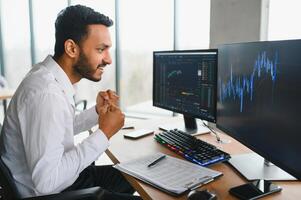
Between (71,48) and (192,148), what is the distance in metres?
0.67

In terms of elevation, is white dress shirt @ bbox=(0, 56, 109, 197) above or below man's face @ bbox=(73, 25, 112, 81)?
below

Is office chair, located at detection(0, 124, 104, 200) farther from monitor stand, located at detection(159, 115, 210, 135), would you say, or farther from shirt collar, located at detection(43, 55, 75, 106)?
monitor stand, located at detection(159, 115, 210, 135)

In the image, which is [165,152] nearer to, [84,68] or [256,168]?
[256,168]

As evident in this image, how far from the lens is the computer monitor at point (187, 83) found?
1.55m

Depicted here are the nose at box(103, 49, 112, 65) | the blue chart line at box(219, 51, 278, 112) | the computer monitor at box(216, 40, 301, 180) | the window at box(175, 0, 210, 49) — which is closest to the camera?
the computer monitor at box(216, 40, 301, 180)

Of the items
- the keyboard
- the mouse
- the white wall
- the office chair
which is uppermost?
the white wall

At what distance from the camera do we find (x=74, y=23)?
4.34ft

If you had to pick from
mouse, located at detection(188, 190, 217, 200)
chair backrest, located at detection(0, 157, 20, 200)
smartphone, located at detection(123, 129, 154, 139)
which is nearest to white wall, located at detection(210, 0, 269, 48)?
smartphone, located at detection(123, 129, 154, 139)

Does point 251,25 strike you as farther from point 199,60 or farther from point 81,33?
point 81,33

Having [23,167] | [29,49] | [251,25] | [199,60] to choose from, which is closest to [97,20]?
[199,60]

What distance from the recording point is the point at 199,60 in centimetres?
159

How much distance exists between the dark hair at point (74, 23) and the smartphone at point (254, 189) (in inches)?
33.1

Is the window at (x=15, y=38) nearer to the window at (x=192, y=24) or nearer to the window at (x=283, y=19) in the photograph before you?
the window at (x=192, y=24)

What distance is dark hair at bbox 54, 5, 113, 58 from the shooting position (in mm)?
1323
